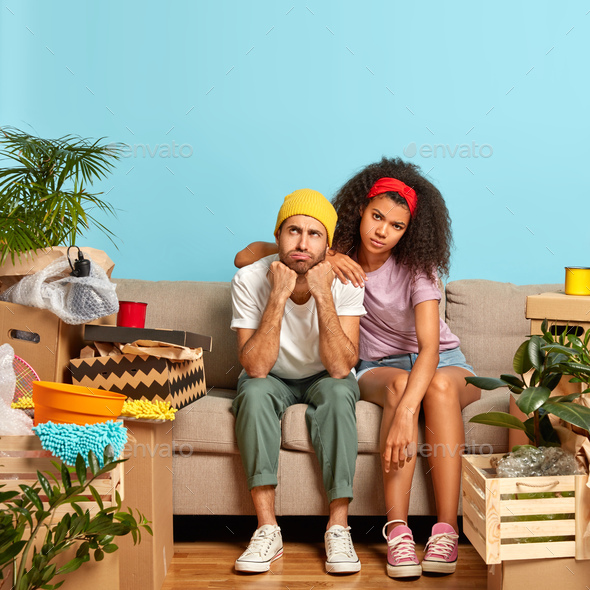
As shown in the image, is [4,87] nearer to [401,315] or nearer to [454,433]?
[401,315]

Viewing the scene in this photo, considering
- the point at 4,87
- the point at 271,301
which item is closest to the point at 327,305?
the point at 271,301

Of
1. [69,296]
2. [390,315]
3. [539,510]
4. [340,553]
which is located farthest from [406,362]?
[69,296]

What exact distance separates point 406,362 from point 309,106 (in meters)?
1.20

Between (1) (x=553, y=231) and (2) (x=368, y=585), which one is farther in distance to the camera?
(1) (x=553, y=231)

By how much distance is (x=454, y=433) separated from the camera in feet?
5.88

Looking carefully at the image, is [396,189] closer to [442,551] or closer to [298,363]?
[298,363]

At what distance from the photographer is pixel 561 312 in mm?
1688

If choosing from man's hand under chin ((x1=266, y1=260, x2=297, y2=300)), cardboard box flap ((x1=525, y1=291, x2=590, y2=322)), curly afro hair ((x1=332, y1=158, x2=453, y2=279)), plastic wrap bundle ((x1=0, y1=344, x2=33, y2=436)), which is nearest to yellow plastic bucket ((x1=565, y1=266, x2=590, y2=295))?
cardboard box flap ((x1=525, y1=291, x2=590, y2=322))

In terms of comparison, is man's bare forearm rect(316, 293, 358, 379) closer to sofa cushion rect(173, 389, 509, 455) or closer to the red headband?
sofa cushion rect(173, 389, 509, 455)

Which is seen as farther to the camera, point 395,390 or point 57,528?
point 395,390

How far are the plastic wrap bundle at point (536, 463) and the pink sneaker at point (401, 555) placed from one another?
0.40m

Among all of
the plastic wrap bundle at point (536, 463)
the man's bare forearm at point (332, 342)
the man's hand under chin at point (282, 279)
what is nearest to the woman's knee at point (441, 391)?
the man's bare forearm at point (332, 342)

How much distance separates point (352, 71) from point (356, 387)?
140 centimetres

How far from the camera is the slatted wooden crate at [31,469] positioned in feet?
4.28
